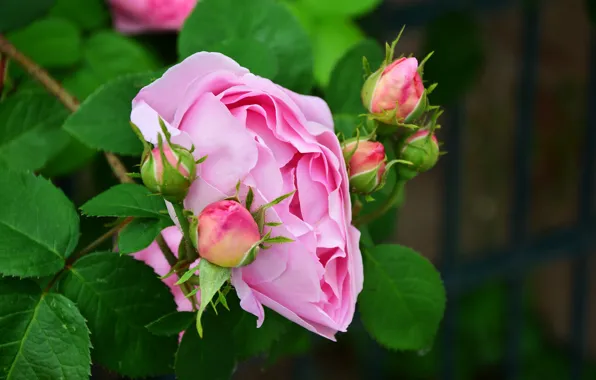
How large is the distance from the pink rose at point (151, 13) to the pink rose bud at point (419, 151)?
9.1 inches

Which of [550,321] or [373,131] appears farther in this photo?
[550,321]

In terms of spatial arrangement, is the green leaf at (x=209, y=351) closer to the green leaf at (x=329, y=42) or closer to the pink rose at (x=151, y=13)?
the pink rose at (x=151, y=13)

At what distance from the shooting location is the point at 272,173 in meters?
0.33

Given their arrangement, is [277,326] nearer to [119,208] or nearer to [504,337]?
[119,208]

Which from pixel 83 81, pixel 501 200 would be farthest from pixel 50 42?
pixel 501 200

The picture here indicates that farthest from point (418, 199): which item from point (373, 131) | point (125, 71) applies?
point (373, 131)

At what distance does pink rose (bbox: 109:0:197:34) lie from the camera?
1.82ft

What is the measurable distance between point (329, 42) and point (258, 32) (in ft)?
1.07

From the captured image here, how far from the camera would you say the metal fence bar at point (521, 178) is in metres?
1.47

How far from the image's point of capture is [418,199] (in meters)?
1.99

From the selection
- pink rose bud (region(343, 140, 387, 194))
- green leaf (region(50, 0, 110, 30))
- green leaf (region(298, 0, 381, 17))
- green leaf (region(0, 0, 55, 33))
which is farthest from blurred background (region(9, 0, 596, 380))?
pink rose bud (region(343, 140, 387, 194))

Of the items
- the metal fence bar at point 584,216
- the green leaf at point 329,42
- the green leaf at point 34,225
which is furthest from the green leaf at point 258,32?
the metal fence bar at point 584,216

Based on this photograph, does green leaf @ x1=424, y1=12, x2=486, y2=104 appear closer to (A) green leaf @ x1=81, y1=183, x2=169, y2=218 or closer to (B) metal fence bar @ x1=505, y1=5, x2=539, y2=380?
(B) metal fence bar @ x1=505, y1=5, x2=539, y2=380

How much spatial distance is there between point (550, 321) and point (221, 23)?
1.76 meters
